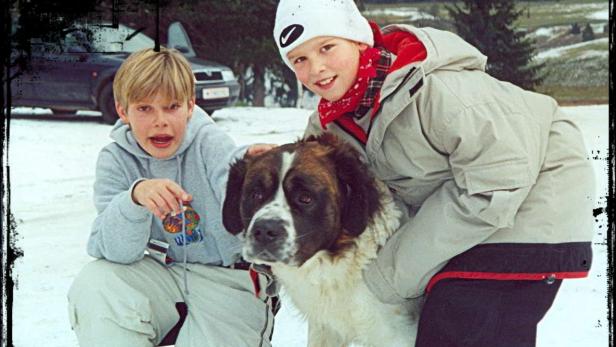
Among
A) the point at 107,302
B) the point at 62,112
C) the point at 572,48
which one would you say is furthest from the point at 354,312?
Result: the point at 62,112

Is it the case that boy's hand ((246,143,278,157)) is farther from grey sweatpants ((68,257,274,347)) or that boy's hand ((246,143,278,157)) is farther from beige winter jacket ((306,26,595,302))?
grey sweatpants ((68,257,274,347))

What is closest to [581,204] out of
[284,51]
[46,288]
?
[284,51]

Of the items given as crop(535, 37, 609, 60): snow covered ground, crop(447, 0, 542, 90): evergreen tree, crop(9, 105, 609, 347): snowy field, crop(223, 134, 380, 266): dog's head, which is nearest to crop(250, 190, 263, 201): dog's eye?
crop(223, 134, 380, 266): dog's head

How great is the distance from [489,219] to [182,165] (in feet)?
3.81

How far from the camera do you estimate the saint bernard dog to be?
224 cm

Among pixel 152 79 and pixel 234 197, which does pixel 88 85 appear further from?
pixel 234 197

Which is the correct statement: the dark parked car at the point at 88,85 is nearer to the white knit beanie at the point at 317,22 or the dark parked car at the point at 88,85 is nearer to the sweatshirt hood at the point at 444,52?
the white knit beanie at the point at 317,22

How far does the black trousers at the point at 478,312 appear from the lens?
88.8 inches

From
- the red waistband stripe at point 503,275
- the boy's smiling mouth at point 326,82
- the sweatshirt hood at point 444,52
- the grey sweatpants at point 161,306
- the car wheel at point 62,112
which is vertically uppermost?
the sweatshirt hood at point 444,52

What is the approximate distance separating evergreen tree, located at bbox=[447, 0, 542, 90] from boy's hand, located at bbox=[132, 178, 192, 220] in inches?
348

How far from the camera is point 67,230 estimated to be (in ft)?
16.6

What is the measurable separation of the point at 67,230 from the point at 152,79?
2.78 meters

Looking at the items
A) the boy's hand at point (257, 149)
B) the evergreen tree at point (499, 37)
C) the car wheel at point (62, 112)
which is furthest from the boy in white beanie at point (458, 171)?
the car wheel at point (62, 112)

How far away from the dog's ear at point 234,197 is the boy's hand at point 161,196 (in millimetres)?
204
